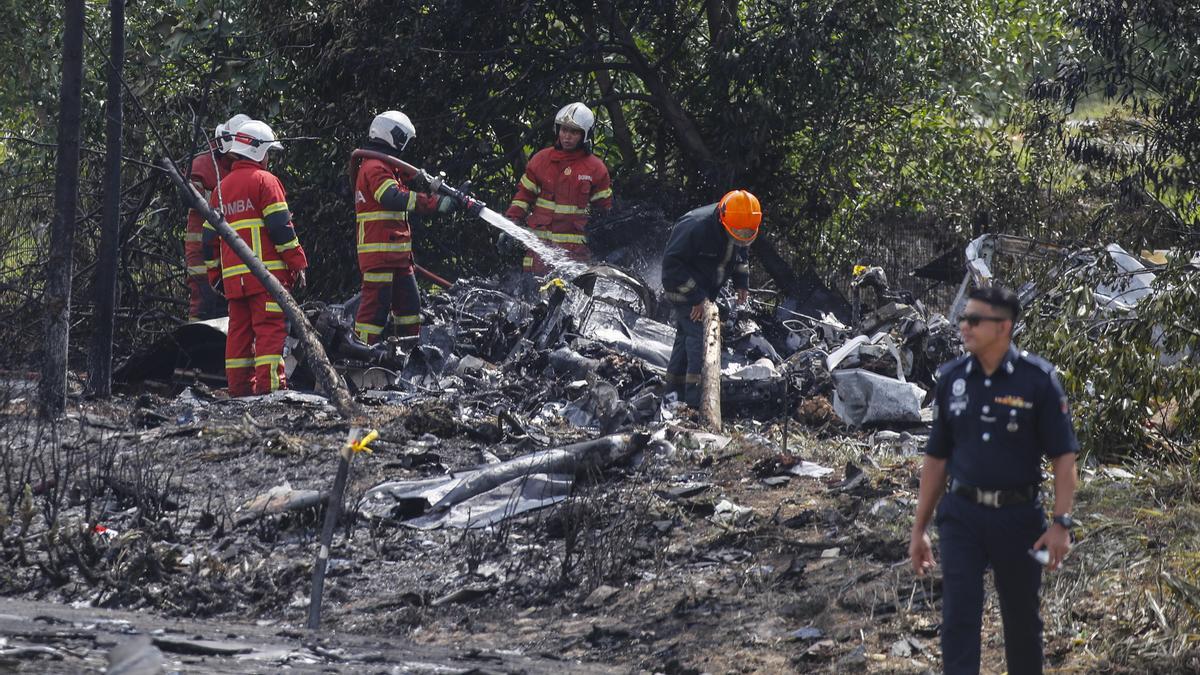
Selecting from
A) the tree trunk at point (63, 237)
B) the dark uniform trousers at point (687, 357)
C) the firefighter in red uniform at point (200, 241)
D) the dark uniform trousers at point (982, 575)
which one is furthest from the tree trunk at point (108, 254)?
the dark uniform trousers at point (982, 575)

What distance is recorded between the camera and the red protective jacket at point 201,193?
1105cm

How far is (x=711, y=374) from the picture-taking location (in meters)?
9.83

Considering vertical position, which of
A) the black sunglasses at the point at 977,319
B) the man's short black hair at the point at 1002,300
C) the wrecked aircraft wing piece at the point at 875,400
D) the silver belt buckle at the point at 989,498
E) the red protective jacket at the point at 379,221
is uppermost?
the red protective jacket at the point at 379,221

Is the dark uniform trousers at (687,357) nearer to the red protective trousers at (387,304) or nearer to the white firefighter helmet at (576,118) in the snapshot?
the red protective trousers at (387,304)

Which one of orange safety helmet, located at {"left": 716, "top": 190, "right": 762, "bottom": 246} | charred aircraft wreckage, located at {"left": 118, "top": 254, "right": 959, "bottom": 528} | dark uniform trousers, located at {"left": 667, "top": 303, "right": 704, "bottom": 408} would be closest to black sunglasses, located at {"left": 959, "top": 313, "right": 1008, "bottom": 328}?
charred aircraft wreckage, located at {"left": 118, "top": 254, "right": 959, "bottom": 528}

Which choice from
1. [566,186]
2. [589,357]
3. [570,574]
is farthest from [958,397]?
[566,186]

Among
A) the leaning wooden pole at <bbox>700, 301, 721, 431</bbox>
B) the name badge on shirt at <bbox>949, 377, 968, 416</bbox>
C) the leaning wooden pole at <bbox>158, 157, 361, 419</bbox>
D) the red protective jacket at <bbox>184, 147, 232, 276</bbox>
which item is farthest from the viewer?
the red protective jacket at <bbox>184, 147, 232, 276</bbox>

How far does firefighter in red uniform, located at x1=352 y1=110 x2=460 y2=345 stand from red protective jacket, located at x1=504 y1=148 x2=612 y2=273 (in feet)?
4.73

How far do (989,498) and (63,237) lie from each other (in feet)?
21.9

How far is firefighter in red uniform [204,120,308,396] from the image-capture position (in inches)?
393

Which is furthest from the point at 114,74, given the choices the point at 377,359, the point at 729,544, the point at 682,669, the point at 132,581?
the point at 682,669

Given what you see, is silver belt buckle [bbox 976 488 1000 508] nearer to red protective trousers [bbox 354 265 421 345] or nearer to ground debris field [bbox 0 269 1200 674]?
ground debris field [bbox 0 269 1200 674]

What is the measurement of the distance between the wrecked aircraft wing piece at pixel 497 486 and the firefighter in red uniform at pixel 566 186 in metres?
5.11

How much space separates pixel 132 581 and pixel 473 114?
8788 millimetres
